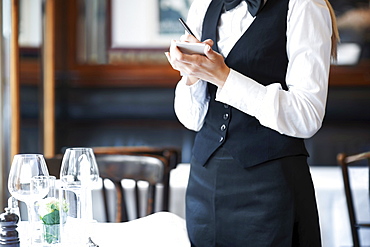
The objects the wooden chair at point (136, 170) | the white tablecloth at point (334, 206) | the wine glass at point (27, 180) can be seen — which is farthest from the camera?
the white tablecloth at point (334, 206)

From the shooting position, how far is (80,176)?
1.30 metres

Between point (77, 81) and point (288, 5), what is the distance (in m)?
2.48

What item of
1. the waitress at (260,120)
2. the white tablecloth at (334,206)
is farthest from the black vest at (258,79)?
the white tablecloth at (334,206)

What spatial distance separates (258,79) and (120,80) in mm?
2345

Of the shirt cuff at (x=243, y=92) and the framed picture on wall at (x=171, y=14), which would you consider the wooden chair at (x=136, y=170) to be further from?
the framed picture on wall at (x=171, y=14)

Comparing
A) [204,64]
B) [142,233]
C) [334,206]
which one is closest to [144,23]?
[334,206]

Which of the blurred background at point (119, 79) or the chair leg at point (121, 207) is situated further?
the blurred background at point (119, 79)

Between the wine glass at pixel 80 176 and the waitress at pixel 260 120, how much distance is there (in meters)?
0.34

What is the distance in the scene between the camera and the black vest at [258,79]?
5.03 ft

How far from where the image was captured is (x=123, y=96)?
12.7 ft

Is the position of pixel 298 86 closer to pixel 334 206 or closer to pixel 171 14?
pixel 334 206

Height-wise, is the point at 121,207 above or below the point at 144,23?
below

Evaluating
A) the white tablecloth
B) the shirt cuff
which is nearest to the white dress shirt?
the shirt cuff

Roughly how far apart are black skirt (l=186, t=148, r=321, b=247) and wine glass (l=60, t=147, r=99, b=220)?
0.39 meters
